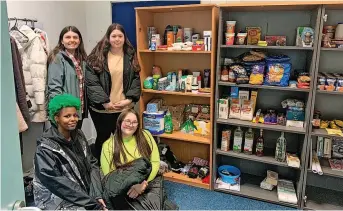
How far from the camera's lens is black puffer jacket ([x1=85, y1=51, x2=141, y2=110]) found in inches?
101

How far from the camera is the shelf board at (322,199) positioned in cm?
251

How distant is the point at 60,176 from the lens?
5.80 ft

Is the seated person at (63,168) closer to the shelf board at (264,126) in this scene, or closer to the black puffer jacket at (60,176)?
the black puffer jacket at (60,176)

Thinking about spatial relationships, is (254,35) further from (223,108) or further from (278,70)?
(223,108)

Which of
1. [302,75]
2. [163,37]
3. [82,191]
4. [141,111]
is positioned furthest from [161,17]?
[82,191]

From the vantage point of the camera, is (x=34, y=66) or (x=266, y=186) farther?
(x=266, y=186)

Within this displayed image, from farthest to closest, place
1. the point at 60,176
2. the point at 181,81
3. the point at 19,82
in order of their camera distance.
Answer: the point at 181,81 → the point at 19,82 → the point at 60,176

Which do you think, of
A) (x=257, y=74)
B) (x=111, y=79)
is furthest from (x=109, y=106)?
(x=257, y=74)

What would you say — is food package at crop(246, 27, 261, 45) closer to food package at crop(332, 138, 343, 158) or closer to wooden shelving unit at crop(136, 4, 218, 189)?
wooden shelving unit at crop(136, 4, 218, 189)

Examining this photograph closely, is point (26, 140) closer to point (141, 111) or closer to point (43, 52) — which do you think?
point (43, 52)

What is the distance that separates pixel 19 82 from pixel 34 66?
0.90 ft

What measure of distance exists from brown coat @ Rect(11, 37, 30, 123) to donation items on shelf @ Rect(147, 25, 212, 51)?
1153 millimetres

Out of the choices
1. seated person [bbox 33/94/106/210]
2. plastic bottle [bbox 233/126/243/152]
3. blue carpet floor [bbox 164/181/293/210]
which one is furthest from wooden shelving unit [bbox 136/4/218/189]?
seated person [bbox 33/94/106/210]

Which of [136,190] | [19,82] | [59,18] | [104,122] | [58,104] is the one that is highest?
[59,18]
